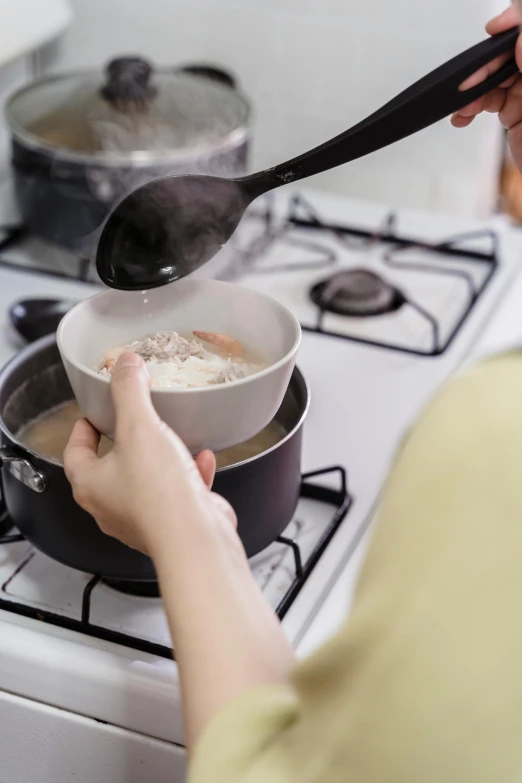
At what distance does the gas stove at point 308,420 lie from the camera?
2.21 ft

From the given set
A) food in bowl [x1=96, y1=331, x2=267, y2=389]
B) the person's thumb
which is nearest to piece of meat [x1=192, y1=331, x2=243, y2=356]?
food in bowl [x1=96, y1=331, x2=267, y2=389]

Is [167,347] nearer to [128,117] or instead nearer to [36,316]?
[36,316]

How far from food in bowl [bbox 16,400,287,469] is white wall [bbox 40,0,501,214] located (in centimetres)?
69

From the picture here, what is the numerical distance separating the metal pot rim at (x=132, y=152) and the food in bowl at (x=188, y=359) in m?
0.42

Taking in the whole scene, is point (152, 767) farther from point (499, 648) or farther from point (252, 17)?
point (252, 17)

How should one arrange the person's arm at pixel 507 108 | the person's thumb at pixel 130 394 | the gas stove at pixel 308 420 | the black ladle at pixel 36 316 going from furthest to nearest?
1. the black ladle at pixel 36 316
2. the person's arm at pixel 507 108
3. the gas stove at pixel 308 420
4. the person's thumb at pixel 130 394

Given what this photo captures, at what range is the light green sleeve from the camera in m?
0.40

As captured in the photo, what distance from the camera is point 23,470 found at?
672mm

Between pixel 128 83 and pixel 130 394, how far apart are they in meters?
0.67

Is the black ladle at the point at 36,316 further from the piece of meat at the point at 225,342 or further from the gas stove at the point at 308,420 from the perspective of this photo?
the piece of meat at the point at 225,342

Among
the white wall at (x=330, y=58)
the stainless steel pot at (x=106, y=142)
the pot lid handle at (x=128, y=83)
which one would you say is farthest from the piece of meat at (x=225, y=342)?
the white wall at (x=330, y=58)

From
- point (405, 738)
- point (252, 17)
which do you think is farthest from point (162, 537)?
point (252, 17)

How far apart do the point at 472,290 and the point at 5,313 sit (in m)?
0.53

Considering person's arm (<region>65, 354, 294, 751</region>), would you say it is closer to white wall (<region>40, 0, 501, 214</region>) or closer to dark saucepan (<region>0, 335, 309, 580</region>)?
dark saucepan (<region>0, 335, 309, 580</region>)
